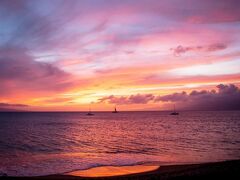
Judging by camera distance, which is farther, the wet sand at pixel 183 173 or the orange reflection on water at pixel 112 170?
the orange reflection on water at pixel 112 170

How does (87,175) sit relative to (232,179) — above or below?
below

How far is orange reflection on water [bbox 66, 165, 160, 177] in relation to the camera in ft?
77.1

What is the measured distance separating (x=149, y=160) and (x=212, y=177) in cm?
1447

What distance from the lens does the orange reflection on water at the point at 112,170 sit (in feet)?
77.1

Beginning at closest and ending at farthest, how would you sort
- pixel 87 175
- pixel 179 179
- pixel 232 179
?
pixel 232 179
pixel 179 179
pixel 87 175

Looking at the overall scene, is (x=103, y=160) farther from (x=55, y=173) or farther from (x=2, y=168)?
(x=2, y=168)

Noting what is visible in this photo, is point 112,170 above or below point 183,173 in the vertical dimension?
below

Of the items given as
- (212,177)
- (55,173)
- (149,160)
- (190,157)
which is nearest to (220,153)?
(190,157)

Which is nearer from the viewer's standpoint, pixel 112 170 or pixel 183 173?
pixel 183 173

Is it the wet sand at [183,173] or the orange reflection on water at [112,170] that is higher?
the wet sand at [183,173]

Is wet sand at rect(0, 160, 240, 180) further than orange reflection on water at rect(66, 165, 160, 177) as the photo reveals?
No

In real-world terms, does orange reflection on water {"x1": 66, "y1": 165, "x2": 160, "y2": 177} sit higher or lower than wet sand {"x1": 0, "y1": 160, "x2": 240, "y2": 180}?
lower

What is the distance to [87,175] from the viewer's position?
2305cm

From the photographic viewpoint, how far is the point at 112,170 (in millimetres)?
25172
